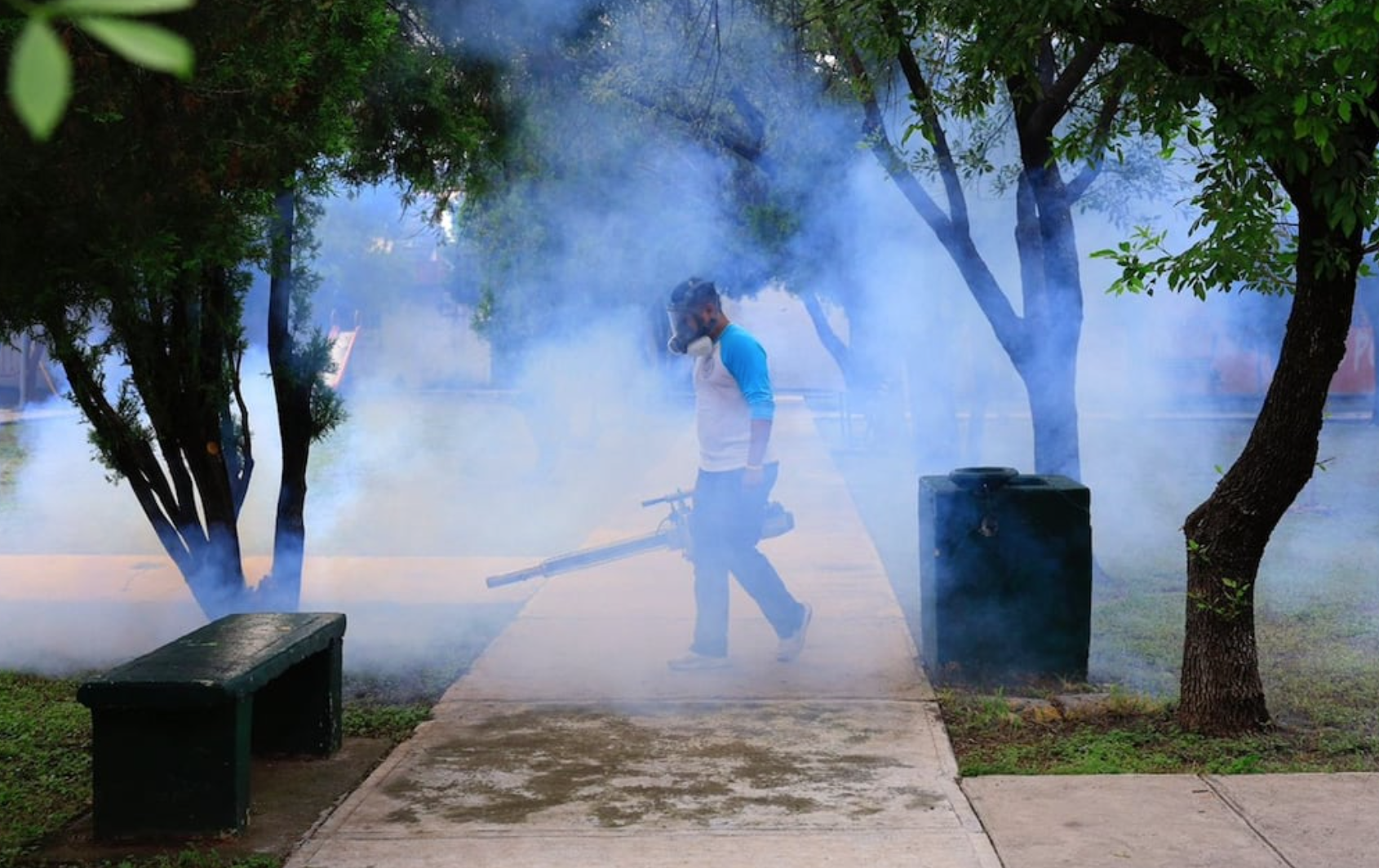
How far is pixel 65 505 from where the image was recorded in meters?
14.1

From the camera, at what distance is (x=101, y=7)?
96 centimetres

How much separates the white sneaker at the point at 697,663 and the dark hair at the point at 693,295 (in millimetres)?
1493

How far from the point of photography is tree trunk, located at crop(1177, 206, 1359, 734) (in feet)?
16.9

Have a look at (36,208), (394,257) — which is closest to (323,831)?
(36,208)

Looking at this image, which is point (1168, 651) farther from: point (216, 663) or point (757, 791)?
point (216, 663)

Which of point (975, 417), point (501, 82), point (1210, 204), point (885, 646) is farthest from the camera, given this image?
point (975, 417)

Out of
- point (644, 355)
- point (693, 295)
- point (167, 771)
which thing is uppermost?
point (644, 355)

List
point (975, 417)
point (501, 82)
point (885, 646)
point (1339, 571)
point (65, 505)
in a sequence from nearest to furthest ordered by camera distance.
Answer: point (885, 646) < point (501, 82) < point (1339, 571) < point (65, 505) < point (975, 417)

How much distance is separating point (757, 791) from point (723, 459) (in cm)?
201

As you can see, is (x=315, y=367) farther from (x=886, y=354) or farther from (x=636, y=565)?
(x=886, y=354)

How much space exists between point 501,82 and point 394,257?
98.5ft

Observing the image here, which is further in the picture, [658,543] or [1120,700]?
[658,543]

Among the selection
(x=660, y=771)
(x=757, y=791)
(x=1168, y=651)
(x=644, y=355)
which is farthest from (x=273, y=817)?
(x=644, y=355)

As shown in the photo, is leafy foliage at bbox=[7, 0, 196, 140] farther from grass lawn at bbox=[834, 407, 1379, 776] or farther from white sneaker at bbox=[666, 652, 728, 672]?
white sneaker at bbox=[666, 652, 728, 672]
